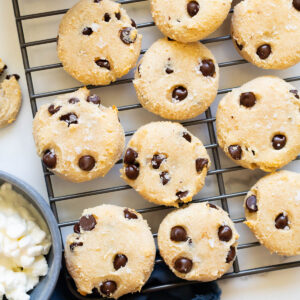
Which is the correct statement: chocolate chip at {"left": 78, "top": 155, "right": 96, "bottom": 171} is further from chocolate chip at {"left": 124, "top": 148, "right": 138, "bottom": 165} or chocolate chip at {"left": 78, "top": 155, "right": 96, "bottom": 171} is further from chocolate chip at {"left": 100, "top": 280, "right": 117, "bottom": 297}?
chocolate chip at {"left": 100, "top": 280, "right": 117, "bottom": 297}

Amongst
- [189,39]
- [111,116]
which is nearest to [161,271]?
[111,116]

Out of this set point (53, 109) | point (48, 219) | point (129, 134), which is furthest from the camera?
point (129, 134)

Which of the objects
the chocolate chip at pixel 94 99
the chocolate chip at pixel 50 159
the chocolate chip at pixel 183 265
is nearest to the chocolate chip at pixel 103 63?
the chocolate chip at pixel 94 99

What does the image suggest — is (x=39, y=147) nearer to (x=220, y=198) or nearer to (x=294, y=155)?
(x=220, y=198)

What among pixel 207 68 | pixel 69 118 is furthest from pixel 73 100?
pixel 207 68

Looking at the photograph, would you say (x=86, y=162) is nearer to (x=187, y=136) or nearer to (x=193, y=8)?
(x=187, y=136)

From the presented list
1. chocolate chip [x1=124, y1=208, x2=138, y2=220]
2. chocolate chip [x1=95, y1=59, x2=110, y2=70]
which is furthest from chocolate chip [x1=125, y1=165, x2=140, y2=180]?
chocolate chip [x1=95, y1=59, x2=110, y2=70]

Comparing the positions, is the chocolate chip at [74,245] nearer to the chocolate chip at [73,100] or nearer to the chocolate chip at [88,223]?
the chocolate chip at [88,223]
